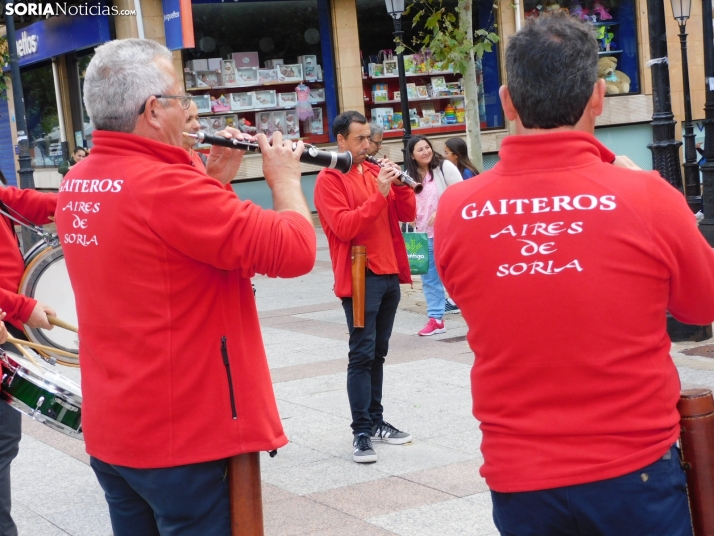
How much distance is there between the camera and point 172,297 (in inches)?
104

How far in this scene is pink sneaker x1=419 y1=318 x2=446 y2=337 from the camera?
9367 millimetres

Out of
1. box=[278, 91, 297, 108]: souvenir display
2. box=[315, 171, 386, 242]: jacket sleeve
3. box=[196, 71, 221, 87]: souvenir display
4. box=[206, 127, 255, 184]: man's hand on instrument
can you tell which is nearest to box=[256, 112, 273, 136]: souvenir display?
box=[278, 91, 297, 108]: souvenir display

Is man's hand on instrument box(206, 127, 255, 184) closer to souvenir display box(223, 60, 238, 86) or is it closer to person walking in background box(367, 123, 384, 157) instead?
person walking in background box(367, 123, 384, 157)

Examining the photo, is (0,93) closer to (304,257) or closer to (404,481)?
(404,481)

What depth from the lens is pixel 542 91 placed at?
2.21 m

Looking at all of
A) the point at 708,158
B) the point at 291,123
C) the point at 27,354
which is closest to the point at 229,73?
the point at 291,123

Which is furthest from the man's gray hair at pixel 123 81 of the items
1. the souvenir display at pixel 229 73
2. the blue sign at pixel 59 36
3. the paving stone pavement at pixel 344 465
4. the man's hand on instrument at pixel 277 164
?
the souvenir display at pixel 229 73

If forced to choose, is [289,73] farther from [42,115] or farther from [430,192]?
[430,192]

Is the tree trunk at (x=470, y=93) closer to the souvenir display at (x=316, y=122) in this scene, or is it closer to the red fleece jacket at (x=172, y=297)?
the souvenir display at (x=316, y=122)

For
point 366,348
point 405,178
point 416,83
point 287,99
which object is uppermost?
point 416,83

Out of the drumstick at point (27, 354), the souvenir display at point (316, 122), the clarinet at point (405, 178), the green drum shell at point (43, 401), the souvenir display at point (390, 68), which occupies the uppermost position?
the souvenir display at point (390, 68)

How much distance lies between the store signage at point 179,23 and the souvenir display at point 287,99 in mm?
2636

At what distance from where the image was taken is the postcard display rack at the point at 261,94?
62.2ft

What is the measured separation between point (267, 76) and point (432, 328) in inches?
440
